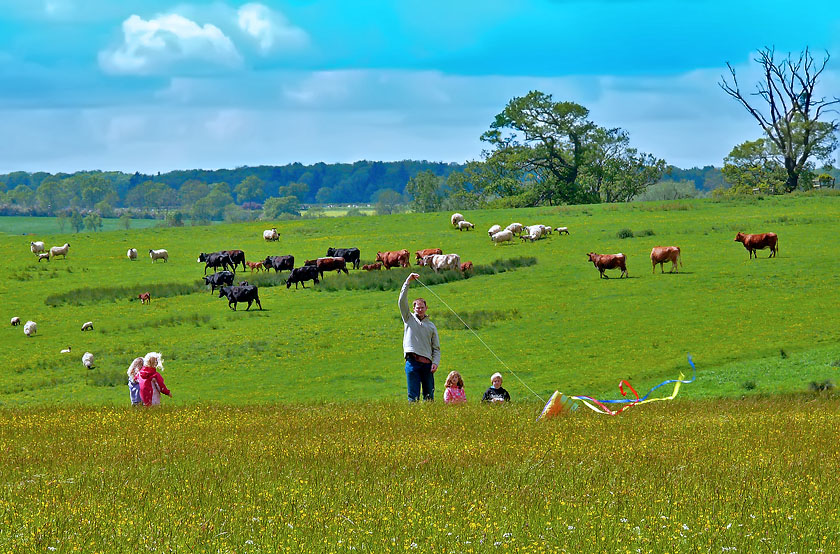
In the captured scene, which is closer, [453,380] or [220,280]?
[453,380]

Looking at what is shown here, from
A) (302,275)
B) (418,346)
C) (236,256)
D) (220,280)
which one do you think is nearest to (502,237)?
(302,275)

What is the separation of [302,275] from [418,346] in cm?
3572

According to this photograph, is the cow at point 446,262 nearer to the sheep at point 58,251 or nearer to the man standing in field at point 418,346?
the sheep at point 58,251

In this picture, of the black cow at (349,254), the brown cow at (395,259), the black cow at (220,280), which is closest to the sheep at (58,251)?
the black cow at (220,280)

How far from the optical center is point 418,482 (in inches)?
389

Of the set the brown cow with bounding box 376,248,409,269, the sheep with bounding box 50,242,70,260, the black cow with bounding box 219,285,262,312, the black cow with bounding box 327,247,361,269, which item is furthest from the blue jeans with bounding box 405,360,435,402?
the sheep with bounding box 50,242,70,260

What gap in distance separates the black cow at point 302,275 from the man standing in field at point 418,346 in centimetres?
3463

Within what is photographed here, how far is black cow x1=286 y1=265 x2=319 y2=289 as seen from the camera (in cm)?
5197

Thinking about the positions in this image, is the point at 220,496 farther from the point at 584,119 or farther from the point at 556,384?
the point at 584,119

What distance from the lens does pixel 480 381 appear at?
28.9m

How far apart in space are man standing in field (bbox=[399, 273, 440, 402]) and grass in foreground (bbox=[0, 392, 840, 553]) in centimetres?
204

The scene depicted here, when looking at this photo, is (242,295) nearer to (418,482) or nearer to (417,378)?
(417,378)

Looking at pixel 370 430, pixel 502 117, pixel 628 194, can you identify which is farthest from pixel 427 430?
pixel 628 194

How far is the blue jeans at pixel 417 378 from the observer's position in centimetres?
1747
